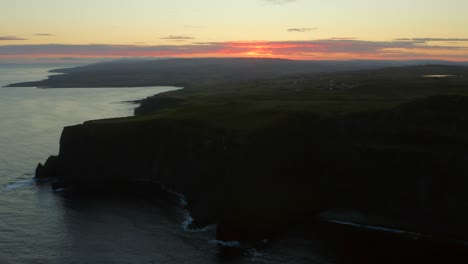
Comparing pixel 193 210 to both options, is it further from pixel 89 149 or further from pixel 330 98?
pixel 330 98

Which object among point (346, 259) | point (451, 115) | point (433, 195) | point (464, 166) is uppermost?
point (451, 115)

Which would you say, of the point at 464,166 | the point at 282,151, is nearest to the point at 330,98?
the point at 282,151

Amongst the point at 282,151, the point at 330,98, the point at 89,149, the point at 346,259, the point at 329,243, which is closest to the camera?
the point at 346,259

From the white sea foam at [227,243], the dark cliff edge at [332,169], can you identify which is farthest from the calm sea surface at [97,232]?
the dark cliff edge at [332,169]

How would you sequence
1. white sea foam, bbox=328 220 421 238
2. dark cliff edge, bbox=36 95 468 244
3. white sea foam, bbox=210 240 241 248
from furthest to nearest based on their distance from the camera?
white sea foam, bbox=328 220 421 238
dark cliff edge, bbox=36 95 468 244
white sea foam, bbox=210 240 241 248

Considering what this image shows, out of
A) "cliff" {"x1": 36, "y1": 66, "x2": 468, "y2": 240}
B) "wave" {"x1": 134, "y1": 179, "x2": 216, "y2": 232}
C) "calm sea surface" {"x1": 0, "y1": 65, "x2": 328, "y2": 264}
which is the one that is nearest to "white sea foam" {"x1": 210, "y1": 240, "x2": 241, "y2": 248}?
"calm sea surface" {"x1": 0, "y1": 65, "x2": 328, "y2": 264}

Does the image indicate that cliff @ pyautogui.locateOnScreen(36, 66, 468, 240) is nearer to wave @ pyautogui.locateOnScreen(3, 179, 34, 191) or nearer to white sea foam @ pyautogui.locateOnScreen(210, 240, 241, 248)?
white sea foam @ pyautogui.locateOnScreen(210, 240, 241, 248)

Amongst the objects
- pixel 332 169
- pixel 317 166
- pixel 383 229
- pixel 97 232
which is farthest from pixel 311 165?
pixel 97 232

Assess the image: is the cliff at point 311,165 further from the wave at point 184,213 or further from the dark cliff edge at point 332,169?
the wave at point 184,213

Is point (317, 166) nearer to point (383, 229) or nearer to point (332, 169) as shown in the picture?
point (332, 169)
